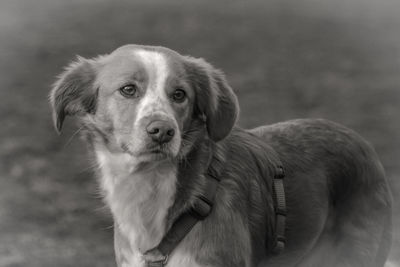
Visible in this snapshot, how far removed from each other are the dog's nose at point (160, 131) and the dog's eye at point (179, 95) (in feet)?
1.07

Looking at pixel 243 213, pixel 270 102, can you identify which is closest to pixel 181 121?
pixel 243 213

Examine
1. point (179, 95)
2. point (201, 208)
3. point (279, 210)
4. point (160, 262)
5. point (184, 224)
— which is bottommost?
point (160, 262)

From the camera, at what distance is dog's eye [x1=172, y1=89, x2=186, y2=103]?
407 cm

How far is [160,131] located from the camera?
3.77 meters

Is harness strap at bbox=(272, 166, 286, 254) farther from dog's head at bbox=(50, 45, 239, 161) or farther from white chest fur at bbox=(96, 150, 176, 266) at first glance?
white chest fur at bbox=(96, 150, 176, 266)

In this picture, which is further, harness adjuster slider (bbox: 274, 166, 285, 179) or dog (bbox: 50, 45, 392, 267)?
harness adjuster slider (bbox: 274, 166, 285, 179)

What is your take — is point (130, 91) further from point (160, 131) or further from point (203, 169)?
point (203, 169)

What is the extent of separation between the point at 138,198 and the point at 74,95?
80 centimetres

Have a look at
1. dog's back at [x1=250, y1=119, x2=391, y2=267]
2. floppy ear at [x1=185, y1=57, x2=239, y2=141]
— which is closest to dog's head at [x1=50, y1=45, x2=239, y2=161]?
floppy ear at [x1=185, y1=57, x2=239, y2=141]

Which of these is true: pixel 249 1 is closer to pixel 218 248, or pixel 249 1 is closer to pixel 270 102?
pixel 270 102

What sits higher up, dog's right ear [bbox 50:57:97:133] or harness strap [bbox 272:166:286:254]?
dog's right ear [bbox 50:57:97:133]

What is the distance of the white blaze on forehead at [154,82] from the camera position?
12.8ft

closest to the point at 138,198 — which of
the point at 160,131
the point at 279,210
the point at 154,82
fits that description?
the point at 160,131

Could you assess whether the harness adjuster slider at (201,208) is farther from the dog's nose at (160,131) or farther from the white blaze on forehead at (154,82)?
the white blaze on forehead at (154,82)
